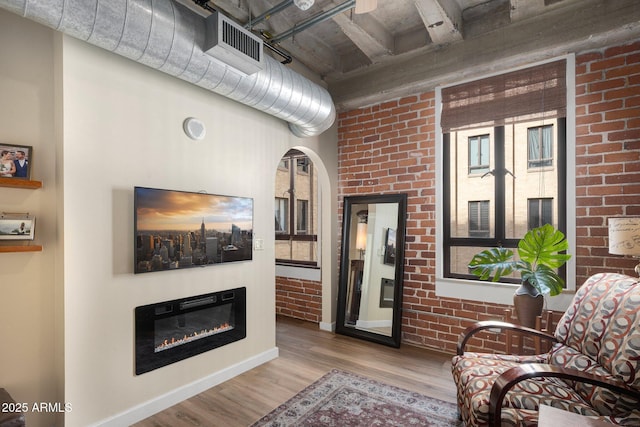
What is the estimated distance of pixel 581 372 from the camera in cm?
159

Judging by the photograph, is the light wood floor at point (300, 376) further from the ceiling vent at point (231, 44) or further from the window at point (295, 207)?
the ceiling vent at point (231, 44)

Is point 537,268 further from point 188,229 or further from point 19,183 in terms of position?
point 19,183

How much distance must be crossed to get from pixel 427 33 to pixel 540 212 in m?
1.98

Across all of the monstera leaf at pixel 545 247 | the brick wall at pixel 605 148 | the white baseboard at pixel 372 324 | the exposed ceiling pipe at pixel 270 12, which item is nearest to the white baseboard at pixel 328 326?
the white baseboard at pixel 372 324

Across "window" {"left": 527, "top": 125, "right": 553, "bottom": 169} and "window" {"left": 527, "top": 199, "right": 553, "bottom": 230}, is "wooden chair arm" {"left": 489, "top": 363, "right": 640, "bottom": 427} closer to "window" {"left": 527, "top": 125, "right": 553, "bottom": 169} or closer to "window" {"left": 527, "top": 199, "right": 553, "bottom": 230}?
"window" {"left": 527, "top": 199, "right": 553, "bottom": 230}

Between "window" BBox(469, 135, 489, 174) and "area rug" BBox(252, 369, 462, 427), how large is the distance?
2204 mm

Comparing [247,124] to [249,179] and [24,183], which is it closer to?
[249,179]

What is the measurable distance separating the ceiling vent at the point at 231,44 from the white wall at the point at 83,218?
0.58m

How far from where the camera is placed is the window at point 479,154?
3377 mm

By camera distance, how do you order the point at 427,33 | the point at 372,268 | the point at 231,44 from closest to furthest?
the point at 231,44, the point at 427,33, the point at 372,268

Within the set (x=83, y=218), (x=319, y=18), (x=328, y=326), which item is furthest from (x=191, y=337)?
(x=319, y=18)

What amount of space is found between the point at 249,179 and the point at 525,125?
266 cm

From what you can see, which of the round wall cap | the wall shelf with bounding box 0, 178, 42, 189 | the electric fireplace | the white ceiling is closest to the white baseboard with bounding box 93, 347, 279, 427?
the electric fireplace

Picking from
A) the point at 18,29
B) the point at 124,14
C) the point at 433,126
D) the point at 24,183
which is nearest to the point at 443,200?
the point at 433,126
